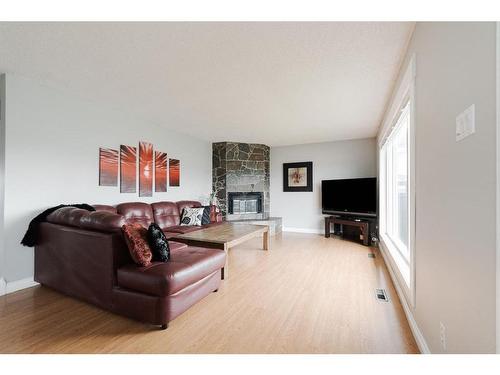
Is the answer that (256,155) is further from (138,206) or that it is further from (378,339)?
(378,339)

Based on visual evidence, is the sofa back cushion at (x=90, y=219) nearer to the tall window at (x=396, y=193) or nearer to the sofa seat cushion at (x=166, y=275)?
the sofa seat cushion at (x=166, y=275)

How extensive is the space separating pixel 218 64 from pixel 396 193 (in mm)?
3308

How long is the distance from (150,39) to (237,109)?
5.94 ft

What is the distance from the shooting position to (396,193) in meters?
3.75

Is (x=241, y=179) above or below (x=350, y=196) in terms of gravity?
above

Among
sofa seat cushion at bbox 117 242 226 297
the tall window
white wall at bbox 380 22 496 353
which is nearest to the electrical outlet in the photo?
white wall at bbox 380 22 496 353

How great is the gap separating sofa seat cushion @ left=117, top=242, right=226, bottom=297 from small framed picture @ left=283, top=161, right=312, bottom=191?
440cm

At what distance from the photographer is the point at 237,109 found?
11.9 feet

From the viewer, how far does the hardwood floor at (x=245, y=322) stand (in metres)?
1.64

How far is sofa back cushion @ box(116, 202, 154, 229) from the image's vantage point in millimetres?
3576

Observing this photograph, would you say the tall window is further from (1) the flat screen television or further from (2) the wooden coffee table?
(2) the wooden coffee table

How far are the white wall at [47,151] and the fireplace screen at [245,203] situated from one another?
2551 mm

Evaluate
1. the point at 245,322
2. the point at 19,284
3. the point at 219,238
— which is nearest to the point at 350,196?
the point at 219,238

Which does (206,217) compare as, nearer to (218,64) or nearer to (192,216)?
(192,216)
